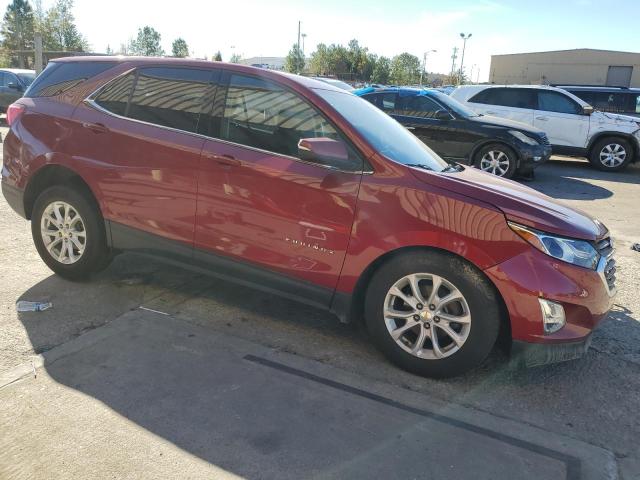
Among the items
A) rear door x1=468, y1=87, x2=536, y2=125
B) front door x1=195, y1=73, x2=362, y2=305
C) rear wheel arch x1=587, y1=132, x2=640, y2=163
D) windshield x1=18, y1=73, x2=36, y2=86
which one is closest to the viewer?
front door x1=195, y1=73, x2=362, y2=305

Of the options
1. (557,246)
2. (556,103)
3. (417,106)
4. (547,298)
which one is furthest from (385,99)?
(547,298)

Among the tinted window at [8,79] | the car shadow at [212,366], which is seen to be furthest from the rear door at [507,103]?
the tinted window at [8,79]

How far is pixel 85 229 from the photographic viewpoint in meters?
4.21

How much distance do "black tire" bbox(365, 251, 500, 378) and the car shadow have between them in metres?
0.12

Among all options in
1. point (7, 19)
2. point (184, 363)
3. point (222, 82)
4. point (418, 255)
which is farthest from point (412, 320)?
point (7, 19)

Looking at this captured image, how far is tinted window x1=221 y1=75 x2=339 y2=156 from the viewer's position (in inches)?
140

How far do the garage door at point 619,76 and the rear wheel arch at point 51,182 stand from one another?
210 ft

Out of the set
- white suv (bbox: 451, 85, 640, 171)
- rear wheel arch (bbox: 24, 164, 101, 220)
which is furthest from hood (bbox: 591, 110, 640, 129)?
rear wheel arch (bbox: 24, 164, 101, 220)

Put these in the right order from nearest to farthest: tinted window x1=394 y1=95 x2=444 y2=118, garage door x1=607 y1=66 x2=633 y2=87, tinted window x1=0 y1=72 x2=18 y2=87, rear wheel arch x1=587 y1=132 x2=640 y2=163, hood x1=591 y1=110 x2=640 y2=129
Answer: tinted window x1=394 y1=95 x2=444 y2=118
hood x1=591 y1=110 x2=640 y2=129
rear wheel arch x1=587 y1=132 x2=640 y2=163
tinted window x1=0 y1=72 x2=18 y2=87
garage door x1=607 y1=66 x2=633 y2=87

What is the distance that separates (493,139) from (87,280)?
25.6ft

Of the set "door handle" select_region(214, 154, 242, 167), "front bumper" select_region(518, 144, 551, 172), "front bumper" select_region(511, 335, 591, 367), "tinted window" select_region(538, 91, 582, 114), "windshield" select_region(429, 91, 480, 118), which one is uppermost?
"tinted window" select_region(538, 91, 582, 114)

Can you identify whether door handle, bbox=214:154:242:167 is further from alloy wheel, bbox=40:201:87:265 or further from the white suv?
the white suv

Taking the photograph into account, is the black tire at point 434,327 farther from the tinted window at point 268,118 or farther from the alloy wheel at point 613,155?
the alloy wheel at point 613,155

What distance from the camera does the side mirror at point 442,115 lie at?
10.2 meters
